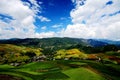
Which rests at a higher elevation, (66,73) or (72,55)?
(72,55)

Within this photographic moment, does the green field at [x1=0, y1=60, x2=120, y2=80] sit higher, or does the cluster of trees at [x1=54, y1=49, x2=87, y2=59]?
the cluster of trees at [x1=54, y1=49, x2=87, y2=59]

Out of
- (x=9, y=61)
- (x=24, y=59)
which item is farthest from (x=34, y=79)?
(x=24, y=59)

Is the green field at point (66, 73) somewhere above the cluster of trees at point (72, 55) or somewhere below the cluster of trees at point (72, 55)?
below

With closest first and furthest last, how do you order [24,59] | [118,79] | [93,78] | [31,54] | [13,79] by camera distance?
[13,79], [93,78], [118,79], [24,59], [31,54]

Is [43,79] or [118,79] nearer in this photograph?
[43,79]

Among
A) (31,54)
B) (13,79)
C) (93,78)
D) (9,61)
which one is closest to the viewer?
(13,79)

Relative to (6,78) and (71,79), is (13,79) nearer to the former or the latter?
(6,78)

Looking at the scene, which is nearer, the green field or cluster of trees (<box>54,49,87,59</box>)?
the green field

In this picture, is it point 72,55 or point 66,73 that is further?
point 72,55

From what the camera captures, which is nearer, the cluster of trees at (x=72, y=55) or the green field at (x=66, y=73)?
the green field at (x=66, y=73)

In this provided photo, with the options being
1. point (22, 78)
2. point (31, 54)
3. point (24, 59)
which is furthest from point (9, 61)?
point (22, 78)
